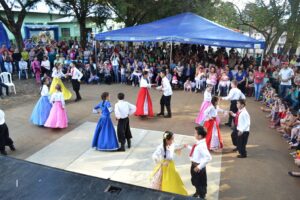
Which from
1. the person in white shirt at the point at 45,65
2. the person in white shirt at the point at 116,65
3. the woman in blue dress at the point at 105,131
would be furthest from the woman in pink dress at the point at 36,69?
→ the woman in blue dress at the point at 105,131

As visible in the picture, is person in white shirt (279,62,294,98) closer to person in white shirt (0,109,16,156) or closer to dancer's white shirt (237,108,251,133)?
dancer's white shirt (237,108,251,133)

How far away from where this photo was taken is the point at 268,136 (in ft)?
27.6

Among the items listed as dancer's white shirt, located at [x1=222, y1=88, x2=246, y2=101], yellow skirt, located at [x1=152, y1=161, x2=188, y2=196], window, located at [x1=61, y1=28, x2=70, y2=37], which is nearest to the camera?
yellow skirt, located at [x1=152, y1=161, x2=188, y2=196]

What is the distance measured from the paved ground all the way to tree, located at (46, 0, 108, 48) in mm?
7022

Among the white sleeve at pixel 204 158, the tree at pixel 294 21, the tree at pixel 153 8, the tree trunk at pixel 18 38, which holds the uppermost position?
the tree at pixel 153 8

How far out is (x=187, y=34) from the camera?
13.6m

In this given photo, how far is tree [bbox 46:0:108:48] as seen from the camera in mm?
17969

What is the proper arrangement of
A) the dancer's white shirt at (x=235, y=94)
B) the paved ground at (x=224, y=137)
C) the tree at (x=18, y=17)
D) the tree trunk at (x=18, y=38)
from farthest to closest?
the tree trunk at (x=18, y=38) < the tree at (x=18, y=17) < the dancer's white shirt at (x=235, y=94) < the paved ground at (x=224, y=137)

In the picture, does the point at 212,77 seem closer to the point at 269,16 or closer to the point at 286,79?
the point at 286,79

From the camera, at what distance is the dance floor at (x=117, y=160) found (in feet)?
19.6

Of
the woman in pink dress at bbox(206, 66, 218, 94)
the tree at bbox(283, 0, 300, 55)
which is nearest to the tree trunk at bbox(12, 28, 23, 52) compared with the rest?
the woman in pink dress at bbox(206, 66, 218, 94)

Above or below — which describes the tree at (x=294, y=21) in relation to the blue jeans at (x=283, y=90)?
above

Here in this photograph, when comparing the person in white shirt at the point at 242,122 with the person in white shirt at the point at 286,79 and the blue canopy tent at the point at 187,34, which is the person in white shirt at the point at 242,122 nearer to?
the person in white shirt at the point at 286,79

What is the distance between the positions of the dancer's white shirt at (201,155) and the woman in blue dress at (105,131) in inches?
109
